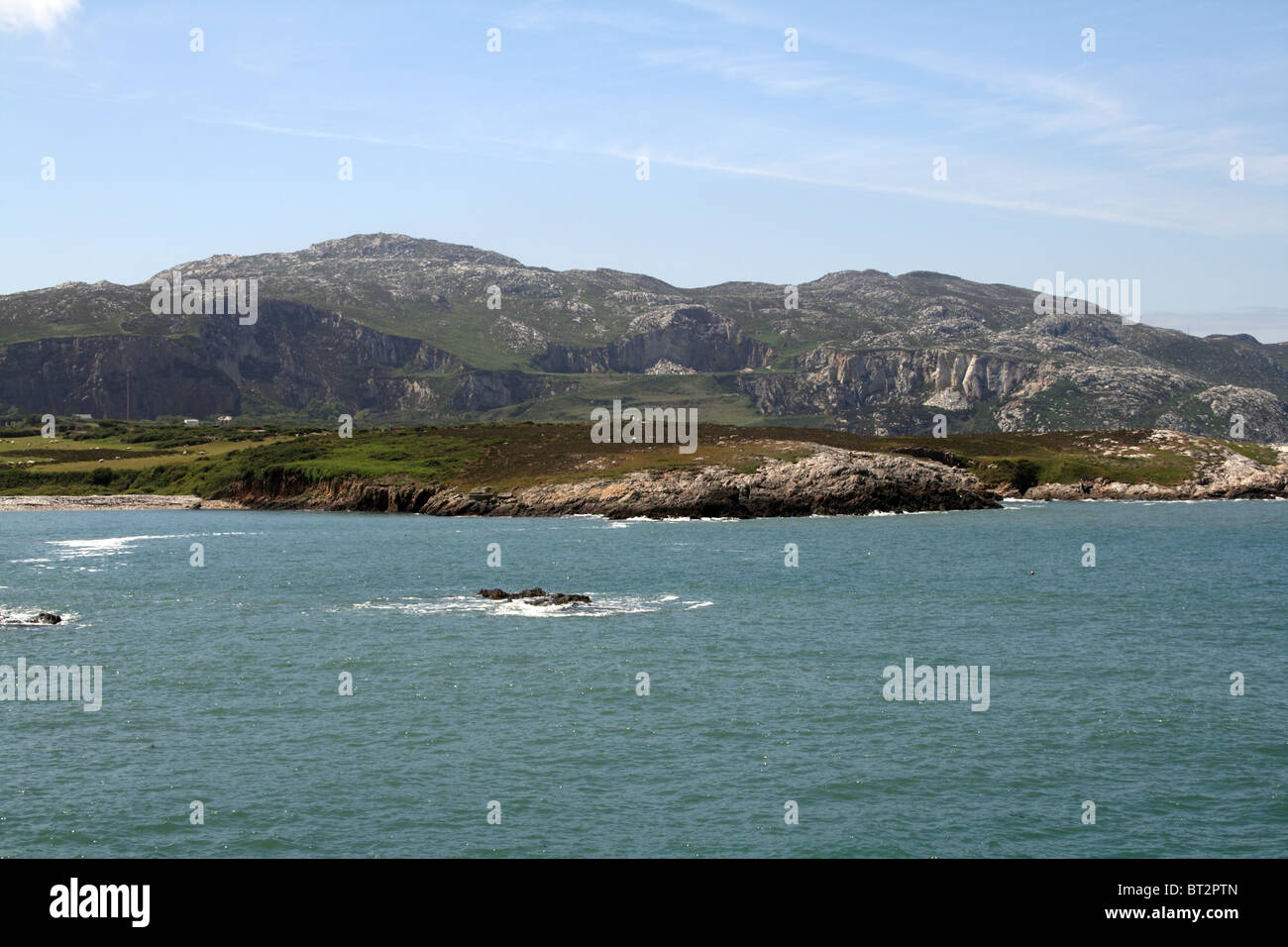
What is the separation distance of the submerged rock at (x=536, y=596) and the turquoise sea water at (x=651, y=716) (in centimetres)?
124

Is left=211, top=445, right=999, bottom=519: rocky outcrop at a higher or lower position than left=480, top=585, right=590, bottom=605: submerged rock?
higher

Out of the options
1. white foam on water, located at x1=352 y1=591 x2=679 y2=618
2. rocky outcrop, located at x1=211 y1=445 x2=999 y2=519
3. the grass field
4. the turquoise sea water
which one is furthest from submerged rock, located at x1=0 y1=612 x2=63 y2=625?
the grass field

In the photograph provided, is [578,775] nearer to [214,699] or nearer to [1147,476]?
[214,699]

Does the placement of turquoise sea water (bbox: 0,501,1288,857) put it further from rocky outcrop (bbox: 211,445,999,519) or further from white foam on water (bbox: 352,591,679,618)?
rocky outcrop (bbox: 211,445,999,519)

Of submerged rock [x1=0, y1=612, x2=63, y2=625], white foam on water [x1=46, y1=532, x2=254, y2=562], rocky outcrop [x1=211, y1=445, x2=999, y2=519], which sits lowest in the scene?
white foam on water [x1=46, y1=532, x2=254, y2=562]

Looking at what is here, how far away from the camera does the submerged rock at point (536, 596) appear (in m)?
55.5

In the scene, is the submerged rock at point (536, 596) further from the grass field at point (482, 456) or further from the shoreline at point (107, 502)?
the shoreline at point (107, 502)

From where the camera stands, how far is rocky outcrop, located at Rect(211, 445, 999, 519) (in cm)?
11744

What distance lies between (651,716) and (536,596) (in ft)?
79.0

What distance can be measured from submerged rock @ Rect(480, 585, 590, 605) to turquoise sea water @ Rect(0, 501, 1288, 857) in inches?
48.6

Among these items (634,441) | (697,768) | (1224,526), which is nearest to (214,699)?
(697,768)

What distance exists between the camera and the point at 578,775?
27562 millimetres

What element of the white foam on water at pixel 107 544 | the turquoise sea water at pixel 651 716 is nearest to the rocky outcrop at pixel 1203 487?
the turquoise sea water at pixel 651 716
